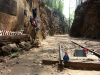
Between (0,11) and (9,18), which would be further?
(9,18)

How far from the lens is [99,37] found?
21359mm

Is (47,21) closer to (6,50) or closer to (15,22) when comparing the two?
(15,22)

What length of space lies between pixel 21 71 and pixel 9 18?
5.26m

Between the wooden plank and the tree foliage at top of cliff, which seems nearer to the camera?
the wooden plank

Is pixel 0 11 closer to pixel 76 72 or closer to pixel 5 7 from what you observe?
pixel 5 7

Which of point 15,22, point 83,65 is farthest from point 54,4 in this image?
point 83,65

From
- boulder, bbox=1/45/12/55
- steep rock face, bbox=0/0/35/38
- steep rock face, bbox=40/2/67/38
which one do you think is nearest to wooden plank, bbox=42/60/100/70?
boulder, bbox=1/45/12/55

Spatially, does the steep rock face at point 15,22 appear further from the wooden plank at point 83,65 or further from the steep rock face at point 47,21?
the steep rock face at point 47,21

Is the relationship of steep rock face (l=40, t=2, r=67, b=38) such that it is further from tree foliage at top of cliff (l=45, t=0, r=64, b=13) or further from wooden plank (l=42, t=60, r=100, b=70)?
wooden plank (l=42, t=60, r=100, b=70)

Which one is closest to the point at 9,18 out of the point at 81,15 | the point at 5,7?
the point at 5,7

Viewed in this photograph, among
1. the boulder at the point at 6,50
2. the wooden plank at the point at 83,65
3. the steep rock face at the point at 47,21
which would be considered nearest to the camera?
the wooden plank at the point at 83,65

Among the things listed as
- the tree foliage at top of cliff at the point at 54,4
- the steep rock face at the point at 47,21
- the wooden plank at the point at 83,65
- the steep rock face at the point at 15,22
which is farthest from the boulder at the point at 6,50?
the tree foliage at top of cliff at the point at 54,4

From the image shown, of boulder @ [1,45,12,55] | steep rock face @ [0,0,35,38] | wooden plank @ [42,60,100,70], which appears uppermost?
steep rock face @ [0,0,35,38]

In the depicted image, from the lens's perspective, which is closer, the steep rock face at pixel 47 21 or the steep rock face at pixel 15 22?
the steep rock face at pixel 15 22
